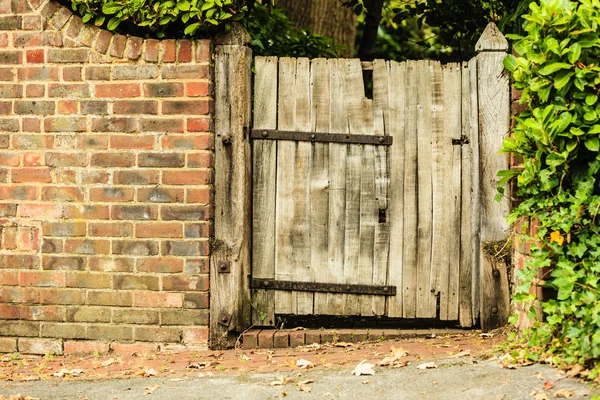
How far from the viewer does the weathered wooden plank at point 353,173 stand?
472 centimetres

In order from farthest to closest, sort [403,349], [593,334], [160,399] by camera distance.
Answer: [403,349] → [160,399] → [593,334]

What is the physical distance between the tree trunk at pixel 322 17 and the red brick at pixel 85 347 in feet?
13.6

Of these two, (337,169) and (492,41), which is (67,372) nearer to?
(337,169)

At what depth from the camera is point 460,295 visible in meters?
4.72

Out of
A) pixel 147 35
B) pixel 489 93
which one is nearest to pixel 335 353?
pixel 489 93

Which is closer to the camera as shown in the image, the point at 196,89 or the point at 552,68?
the point at 552,68

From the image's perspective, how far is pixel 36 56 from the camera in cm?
475

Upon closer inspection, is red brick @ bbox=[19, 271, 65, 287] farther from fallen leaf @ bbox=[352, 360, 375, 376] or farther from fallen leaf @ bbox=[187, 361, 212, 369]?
fallen leaf @ bbox=[352, 360, 375, 376]

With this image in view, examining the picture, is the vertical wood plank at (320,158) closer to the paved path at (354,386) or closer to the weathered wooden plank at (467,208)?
the weathered wooden plank at (467,208)

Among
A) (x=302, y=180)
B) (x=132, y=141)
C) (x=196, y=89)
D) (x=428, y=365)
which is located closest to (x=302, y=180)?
(x=302, y=180)

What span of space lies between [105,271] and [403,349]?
76.4 inches

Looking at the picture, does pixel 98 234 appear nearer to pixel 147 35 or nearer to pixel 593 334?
pixel 147 35

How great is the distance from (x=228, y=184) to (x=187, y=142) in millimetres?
369

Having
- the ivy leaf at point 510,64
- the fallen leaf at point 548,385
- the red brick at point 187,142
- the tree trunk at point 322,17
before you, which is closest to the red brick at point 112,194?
the red brick at point 187,142
